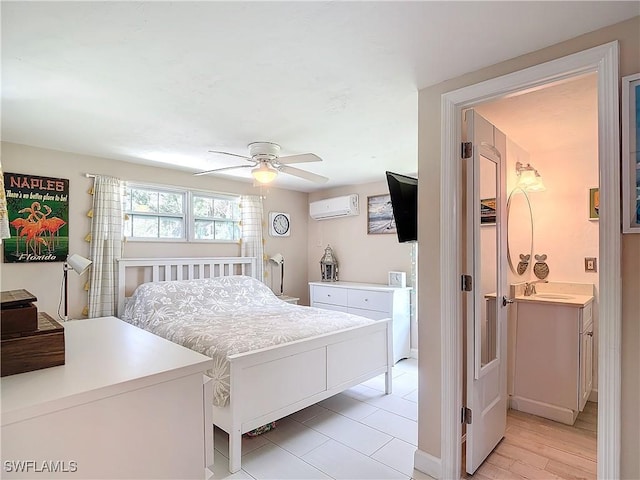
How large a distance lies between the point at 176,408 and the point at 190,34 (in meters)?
1.52

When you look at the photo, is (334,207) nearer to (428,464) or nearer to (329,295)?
(329,295)

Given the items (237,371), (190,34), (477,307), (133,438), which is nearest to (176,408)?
(133,438)

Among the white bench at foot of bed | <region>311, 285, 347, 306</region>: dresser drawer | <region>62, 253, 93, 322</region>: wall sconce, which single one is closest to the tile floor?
the white bench at foot of bed

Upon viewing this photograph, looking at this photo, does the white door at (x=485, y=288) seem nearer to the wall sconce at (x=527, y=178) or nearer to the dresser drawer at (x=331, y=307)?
the wall sconce at (x=527, y=178)

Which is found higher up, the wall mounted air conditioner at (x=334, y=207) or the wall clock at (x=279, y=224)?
the wall mounted air conditioner at (x=334, y=207)

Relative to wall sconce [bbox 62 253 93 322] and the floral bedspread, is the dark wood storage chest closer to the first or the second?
the floral bedspread

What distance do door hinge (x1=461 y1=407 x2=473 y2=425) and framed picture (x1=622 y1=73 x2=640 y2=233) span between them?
125 centimetres

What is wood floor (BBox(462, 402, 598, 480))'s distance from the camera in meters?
2.10

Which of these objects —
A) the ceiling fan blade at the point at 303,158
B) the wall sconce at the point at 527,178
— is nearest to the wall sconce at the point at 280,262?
the ceiling fan blade at the point at 303,158

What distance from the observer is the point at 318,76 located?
1.95 m

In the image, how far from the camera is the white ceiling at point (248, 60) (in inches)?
55.7

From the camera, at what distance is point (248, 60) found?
5.84 feet

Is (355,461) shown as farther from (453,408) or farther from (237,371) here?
(237,371)

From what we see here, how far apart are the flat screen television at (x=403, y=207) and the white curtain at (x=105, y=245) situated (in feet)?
9.51
